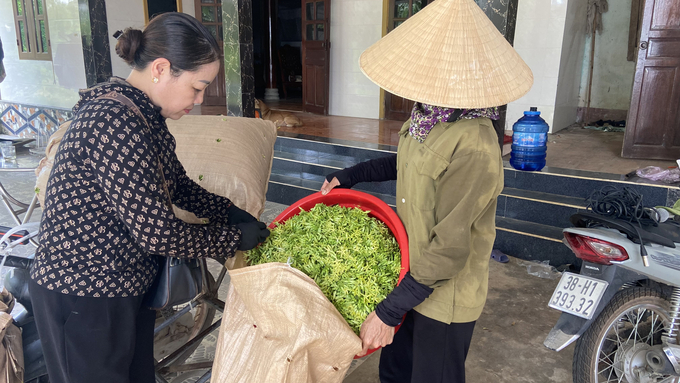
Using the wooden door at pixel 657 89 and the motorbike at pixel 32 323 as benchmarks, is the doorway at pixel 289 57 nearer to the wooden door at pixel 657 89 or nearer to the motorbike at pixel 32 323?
the wooden door at pixel 657 89

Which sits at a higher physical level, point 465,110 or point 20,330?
point 465,110

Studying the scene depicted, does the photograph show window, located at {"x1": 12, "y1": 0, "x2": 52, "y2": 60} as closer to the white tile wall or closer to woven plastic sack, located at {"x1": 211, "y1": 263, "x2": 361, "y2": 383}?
the white tile wall

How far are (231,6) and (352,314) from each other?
178 inches

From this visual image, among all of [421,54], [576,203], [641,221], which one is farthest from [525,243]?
[421,54]

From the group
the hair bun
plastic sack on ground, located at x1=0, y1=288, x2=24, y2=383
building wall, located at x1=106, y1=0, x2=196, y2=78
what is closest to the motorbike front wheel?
the hair bun

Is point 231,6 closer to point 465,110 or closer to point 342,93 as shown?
point 342,93

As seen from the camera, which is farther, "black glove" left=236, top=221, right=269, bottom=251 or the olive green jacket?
"black glove" left=236, top=221, right=269, bottom=251

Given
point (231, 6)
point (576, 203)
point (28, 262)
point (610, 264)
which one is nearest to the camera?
point (28, 262)

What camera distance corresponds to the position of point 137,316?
52.9 inches

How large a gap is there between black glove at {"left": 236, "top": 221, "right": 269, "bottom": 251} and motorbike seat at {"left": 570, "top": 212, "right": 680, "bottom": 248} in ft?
4.35

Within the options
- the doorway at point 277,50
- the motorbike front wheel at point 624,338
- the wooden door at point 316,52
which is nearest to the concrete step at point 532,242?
the motorbike front wheel at point 624,338

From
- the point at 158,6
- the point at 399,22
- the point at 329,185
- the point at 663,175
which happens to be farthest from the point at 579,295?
the point at 158,6

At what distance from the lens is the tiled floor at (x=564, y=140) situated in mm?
4215

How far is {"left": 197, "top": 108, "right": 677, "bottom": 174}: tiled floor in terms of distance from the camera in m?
4.21
